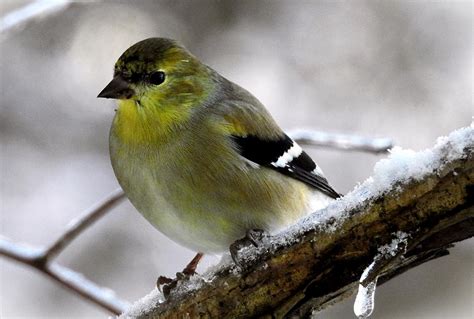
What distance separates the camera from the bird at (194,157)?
155 inches

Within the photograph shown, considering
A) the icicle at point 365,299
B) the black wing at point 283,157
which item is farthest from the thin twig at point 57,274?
the icicle at point 365,299

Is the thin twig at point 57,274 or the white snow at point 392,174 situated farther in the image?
the thin twig at point 57,274

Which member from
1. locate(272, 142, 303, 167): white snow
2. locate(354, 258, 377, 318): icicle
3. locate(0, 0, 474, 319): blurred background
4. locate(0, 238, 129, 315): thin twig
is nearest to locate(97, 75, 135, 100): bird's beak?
locate(272, 142, 303, 167): white snow

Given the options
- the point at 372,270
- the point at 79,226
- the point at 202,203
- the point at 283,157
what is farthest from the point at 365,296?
the point at 79,226

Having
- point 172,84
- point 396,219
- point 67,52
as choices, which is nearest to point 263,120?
point 172,84

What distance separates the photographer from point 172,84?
14.0 ft

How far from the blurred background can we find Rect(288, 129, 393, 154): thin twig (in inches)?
187

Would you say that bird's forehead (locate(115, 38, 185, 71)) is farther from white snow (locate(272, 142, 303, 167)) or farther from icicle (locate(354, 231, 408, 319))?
icicle (locate(354, 231, 408, 319))

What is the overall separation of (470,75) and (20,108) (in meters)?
6.07

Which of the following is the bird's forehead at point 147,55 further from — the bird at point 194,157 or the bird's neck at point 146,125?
the bird's neck at point 146,125

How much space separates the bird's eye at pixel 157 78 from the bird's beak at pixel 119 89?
0.49ft

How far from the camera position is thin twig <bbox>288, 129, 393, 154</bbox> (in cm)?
435

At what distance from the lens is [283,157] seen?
4.45 meters

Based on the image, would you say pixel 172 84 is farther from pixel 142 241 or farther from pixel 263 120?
pixel 142 241
